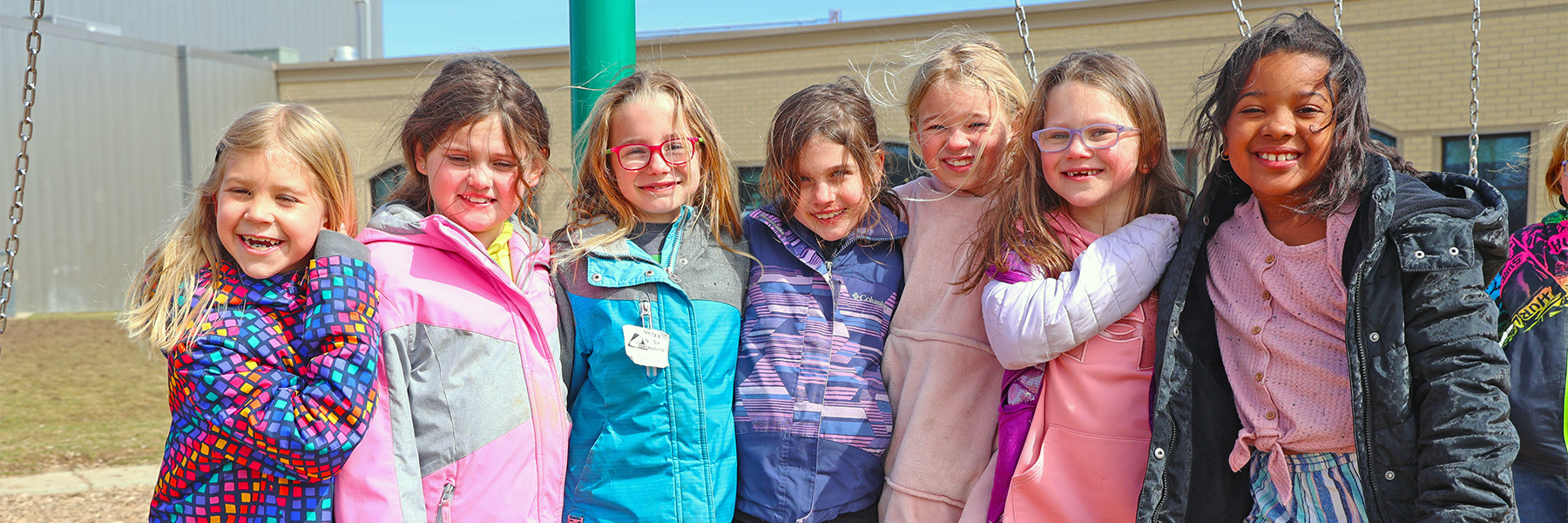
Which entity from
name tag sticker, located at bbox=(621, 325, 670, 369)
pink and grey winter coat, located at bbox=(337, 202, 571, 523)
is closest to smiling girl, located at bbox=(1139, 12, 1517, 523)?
name tag sticker, located at bbox=(621, 325, 670, 369)

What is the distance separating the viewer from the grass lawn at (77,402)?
6273 mm

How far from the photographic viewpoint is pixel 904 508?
2129mm

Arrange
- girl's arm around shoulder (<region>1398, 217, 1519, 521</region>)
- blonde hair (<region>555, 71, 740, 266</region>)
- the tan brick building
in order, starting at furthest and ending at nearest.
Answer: the tan brick building, blonde hair (<region>555, 71, 740, 266</region>), girl's arm around shoulder (<region>1398, 217, 1519, 521</region>)

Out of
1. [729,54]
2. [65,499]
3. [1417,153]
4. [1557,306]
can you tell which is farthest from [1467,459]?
[729,54]

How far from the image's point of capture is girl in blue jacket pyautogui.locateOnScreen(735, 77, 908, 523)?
2.15 meters

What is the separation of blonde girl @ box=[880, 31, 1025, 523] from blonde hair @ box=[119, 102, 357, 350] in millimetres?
1300

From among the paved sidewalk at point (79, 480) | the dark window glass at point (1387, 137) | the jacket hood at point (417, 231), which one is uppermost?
the dark window glass at point (1387, 137)

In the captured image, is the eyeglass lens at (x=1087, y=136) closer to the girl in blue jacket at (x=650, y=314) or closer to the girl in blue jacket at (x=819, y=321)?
the girl in blue jacket at (x=819, y=321)

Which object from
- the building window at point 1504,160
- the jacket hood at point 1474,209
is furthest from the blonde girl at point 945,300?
the building window at point 1504,160

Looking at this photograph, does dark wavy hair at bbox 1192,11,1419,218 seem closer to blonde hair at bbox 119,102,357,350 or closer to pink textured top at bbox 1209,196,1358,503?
pink textured top at bbox 1209,196,1358,503

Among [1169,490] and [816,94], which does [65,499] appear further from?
[1169,490]

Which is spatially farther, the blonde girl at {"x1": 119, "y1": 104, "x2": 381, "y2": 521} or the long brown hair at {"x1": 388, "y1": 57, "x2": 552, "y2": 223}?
the long brown hair at {"x1": 388, "y1": 57, "x2": 552, "y2": 223}

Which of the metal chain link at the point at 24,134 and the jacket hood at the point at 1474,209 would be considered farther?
the metal chain link at the point at 24,134

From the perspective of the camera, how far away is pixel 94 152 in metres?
15.1
